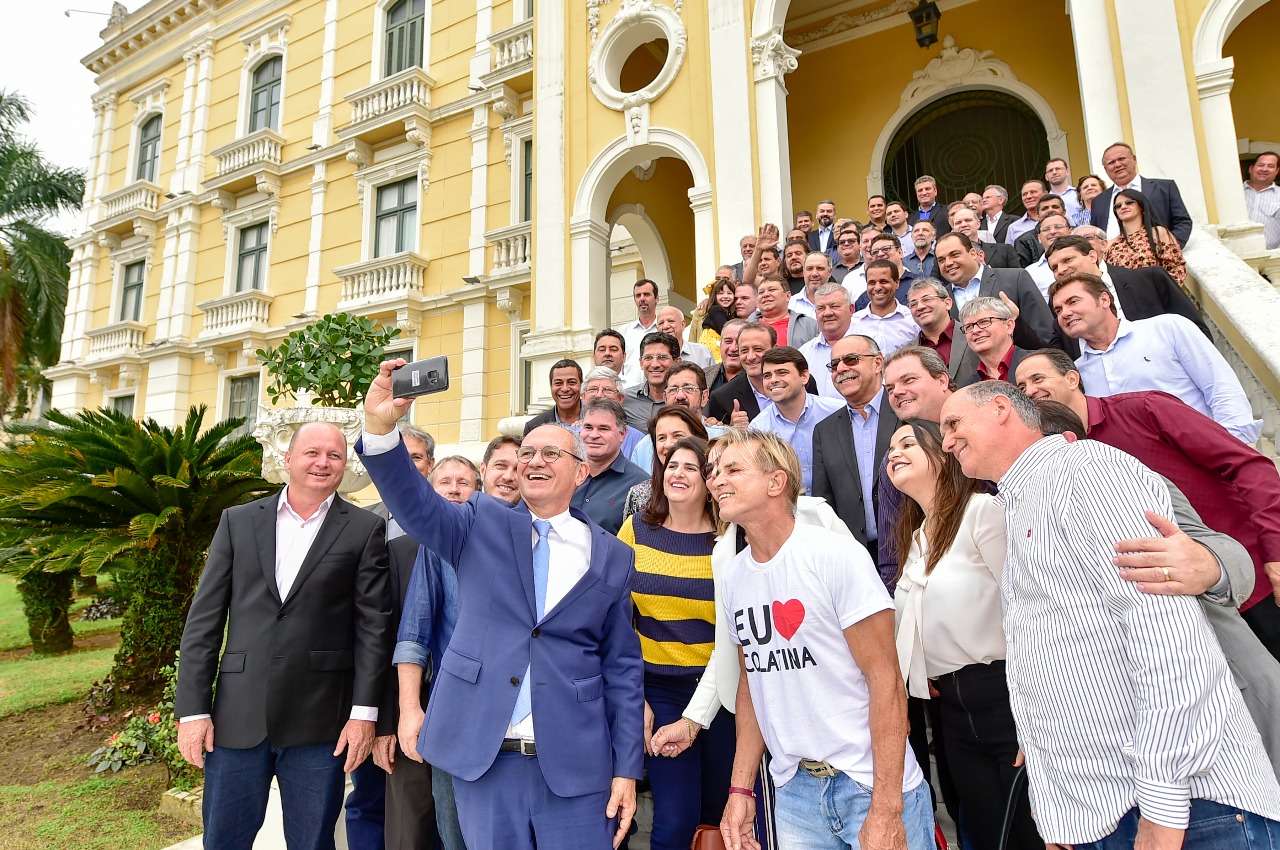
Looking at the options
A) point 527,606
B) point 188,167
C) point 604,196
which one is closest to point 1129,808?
point 527,606

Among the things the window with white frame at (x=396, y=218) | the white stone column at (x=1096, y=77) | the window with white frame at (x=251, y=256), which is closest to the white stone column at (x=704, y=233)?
the white stone column at (x=1096, y=77)

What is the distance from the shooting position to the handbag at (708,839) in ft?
7.84

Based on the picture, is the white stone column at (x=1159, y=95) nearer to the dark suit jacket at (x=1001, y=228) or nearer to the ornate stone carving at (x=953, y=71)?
the dark suit jacket at (x=1001, y=228)

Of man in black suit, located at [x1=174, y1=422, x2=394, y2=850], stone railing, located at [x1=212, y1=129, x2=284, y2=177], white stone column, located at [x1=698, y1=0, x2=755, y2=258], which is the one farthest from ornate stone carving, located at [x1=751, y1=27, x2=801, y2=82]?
stone railing, located at [x1=212, y1=129, x2=284, y2=177]

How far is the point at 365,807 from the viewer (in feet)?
11.0

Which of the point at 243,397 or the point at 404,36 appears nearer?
the point at 404,36

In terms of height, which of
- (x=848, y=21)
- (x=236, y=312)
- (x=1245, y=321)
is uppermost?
(x=848, y=21)

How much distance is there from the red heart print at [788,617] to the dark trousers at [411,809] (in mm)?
1753

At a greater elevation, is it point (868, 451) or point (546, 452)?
point (868, 451)

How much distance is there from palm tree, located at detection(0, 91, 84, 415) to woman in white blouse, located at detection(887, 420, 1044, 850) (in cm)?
2697

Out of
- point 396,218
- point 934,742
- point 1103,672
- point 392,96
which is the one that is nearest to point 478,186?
point 396,218

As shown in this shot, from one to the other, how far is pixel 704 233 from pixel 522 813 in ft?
28.0

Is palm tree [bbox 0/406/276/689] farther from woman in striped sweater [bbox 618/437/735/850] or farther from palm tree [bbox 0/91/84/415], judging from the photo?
palm tree [bbox 0/91/84/415]

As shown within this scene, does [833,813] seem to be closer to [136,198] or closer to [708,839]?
[708,839]
